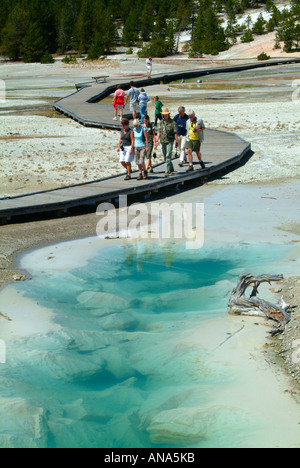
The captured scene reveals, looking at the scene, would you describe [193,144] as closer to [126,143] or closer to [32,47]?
[126,143]

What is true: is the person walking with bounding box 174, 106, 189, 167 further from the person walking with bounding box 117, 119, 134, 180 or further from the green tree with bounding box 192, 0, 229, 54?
the green tree with bounding box 192, 0, 229, 54

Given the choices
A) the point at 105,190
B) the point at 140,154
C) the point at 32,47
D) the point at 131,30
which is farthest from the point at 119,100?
the point at 131,30

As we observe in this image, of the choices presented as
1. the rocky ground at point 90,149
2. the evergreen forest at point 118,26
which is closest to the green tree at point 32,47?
the evergreen forest at point 118,26

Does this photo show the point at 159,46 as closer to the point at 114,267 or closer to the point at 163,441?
the point at 114,267

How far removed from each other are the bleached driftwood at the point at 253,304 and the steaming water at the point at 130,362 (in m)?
0.30

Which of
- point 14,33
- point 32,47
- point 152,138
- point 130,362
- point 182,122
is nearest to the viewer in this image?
point 130,362

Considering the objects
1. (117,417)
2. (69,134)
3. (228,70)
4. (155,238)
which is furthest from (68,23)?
(117,417)

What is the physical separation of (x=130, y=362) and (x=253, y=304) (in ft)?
6.59

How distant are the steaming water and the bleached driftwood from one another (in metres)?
0.30

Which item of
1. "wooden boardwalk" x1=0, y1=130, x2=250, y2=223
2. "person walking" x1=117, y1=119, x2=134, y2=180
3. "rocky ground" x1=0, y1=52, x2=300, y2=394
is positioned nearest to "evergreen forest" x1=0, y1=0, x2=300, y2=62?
"rocky ground" x1=0, y1=52, x2=300, y2=394

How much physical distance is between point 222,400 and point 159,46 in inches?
A: 2792

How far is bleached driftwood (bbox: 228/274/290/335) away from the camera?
8414mm

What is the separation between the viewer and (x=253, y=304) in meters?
8.62

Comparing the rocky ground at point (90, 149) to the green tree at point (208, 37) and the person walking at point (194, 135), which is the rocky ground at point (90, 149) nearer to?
the person walking at point (194, 135)
